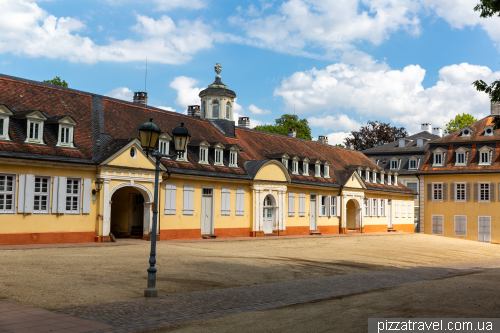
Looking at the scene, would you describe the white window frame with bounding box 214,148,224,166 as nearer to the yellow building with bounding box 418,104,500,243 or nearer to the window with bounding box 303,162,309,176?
the window with bounding box 303,162,309,176

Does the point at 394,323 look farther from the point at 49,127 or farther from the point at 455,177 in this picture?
the point at 455,177

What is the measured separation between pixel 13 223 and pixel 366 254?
15037 millimetres

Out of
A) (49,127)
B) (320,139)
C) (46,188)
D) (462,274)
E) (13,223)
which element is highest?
(320,139)

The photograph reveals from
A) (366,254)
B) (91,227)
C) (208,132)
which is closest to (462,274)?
(366,254)

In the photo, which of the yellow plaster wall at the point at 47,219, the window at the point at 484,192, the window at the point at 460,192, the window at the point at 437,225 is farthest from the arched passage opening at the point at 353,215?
the yellow plaster wall at the point at 47,219

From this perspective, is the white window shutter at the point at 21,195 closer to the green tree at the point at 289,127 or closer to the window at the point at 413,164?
the window at the point at 413,164

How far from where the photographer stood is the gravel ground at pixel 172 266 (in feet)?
38.0

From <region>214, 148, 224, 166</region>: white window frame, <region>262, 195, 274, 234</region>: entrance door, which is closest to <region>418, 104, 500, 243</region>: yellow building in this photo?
<region>262, 195, 274, 234</region>: entrance door

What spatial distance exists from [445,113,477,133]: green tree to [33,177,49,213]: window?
51631 millimetres

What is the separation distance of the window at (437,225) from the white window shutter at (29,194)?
122 feet

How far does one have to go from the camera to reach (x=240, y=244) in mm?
26297

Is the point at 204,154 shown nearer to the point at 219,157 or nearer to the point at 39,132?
the point at 219,157
